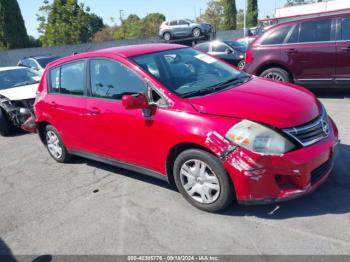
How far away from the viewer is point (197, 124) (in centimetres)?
354

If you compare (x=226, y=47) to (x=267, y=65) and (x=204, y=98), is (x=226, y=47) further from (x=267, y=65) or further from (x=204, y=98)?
(x=204, y=98)

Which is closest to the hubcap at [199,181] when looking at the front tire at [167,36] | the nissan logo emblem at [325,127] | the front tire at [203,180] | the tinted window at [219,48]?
the front tire at [203,180]

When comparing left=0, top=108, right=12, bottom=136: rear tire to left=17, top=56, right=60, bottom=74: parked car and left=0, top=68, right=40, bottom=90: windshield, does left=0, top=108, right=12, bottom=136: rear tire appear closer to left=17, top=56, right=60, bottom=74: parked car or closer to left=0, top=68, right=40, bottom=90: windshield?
left=0, top=68, right=40, bottom=90: windshield

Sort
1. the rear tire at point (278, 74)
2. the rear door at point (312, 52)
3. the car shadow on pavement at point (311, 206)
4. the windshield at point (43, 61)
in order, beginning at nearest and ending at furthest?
1. the car shadow on pavement at point (311, 206)
2. the rear door at point (312, 52)
3. the rear tire at point (278, 74)
4. the windshield at point (43, 61)

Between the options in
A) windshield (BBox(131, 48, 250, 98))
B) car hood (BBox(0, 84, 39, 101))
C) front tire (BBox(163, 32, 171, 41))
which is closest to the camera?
windshield (BBox(131, 48, 250, 98))

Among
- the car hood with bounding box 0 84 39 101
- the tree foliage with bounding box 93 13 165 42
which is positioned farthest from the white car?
the tree foliage with bounding box 93 13 165 42

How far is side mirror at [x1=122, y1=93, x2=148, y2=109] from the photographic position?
3.77 meters

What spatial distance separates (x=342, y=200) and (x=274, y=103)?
3.91 ft

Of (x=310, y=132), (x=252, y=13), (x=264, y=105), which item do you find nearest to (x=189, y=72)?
(x=264, y=105)

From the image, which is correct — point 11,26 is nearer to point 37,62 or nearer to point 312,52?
point 37,62

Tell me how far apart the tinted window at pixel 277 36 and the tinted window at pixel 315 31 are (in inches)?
13.3

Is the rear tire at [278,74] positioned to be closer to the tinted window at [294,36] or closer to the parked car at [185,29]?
the tinted window at [294,36]

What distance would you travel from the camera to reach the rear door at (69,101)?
4.86 meters

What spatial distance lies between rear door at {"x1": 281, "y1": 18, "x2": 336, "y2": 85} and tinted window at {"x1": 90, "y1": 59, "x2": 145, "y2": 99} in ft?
15.6
